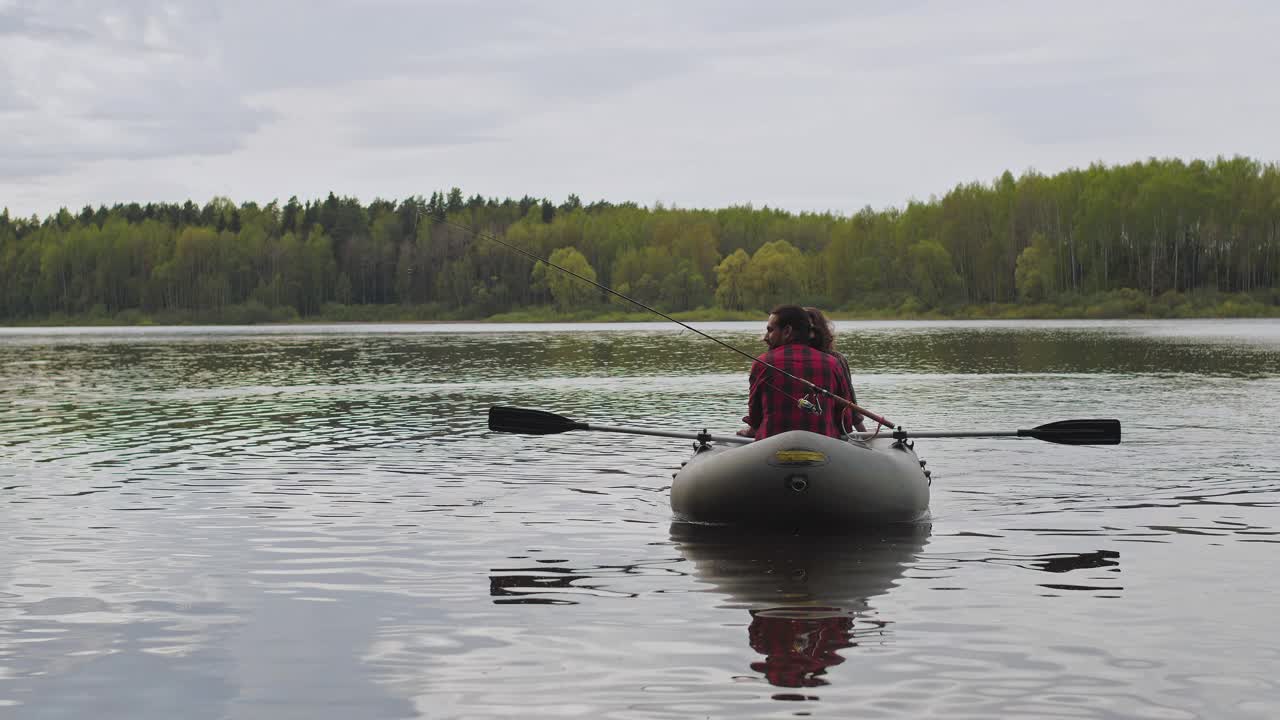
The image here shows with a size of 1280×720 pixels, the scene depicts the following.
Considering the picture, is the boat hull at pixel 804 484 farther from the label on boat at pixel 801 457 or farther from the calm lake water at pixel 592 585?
Answer: the calm lake water at pixel 592 585

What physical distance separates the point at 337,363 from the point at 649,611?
46.6 m

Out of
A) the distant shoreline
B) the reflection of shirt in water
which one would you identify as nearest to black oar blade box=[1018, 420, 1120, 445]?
the reflection of shirt in water

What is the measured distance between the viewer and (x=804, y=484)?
Answer: 11.5 m

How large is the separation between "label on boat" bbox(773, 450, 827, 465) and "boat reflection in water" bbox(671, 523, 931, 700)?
2.62 ft

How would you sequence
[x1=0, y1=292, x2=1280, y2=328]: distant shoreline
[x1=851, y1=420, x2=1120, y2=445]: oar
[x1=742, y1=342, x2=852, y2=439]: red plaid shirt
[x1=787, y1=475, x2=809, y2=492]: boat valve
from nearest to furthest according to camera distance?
[x1=787, y1=475, x2=809, y2=492]: boat valve < [x1=742, y1=342, x2=852, y2=439]: red plaid shirt < [x1=851, y1=420, x2=1120, y2=445]: oar < [x1=0, y1=292, x2=1280, y2=328]: distant shoreline

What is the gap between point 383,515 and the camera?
1400 cm

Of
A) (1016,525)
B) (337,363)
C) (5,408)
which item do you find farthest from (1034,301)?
(1016,525)

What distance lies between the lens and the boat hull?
1145 cm

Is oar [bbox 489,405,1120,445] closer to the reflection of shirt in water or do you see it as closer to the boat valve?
the boat valve

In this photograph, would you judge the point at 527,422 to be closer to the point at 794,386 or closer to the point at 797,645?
the point at 794,386

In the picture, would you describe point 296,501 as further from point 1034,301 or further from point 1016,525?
point 1034,301

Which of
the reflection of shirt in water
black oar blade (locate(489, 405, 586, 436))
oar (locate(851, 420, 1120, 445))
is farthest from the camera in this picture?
black oar blade (locate(489, 405, 586, 436))

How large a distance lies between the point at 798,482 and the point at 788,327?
Answer: 5.06 ft

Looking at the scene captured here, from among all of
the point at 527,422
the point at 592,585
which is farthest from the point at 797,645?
the point at 527,422
